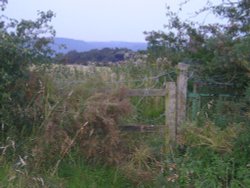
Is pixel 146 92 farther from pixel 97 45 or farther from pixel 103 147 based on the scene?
pixel 97 45

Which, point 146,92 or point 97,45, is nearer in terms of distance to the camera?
point 146,92

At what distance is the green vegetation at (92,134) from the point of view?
5.37 m

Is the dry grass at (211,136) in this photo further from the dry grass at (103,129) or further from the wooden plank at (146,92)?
the dry grass at (103,129)

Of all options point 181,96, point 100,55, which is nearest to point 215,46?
point 181,96

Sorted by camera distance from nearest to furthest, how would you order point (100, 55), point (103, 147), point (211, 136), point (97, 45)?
1. point (211, 136)
2. point (103, 147)
3. point (100, 55)
4. point (97, 45)

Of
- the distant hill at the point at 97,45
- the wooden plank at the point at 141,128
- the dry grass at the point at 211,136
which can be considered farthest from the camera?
the distant hill at the point at 97,45

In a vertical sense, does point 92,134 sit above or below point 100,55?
below

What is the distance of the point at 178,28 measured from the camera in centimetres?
848

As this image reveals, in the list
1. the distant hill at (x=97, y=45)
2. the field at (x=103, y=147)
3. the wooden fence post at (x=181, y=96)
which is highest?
the distant hill at (x=97, y=45)

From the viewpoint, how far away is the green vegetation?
5.37 metres

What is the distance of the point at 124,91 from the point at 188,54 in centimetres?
216

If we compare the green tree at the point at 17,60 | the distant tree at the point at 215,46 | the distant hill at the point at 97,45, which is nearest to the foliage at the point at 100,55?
the distant hill at the point at 97,45

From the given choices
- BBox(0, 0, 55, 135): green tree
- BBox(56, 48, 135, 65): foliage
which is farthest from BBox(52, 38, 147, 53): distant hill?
BBox(0, 0, 55, 135): green tree

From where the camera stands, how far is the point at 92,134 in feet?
19.0
